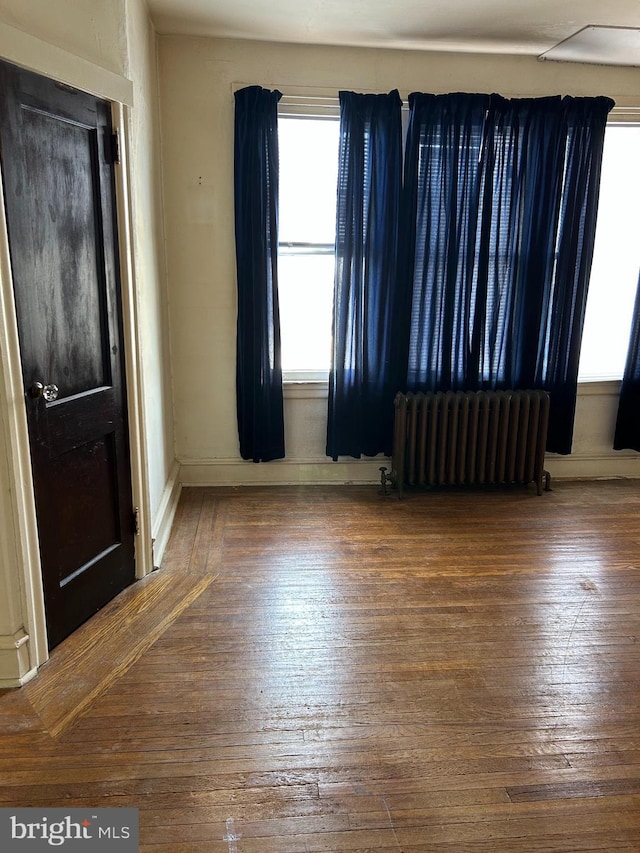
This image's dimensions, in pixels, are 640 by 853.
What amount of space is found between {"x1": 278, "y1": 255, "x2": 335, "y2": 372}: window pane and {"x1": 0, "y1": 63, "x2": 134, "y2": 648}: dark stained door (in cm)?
157

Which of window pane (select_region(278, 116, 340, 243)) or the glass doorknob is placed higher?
window pane (select_region(278, 116, 340, 243))

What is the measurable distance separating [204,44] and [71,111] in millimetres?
1751

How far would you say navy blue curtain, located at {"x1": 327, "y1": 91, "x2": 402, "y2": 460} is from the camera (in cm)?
369

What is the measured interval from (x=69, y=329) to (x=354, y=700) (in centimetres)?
175

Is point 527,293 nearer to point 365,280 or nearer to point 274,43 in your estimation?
point 365,280

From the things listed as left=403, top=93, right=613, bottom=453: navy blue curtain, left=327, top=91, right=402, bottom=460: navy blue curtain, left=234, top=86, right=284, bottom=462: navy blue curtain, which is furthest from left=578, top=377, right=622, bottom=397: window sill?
left=234, top=86, right=284, bottom=462: navy blue curtain

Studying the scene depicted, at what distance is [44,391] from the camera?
7.29ft

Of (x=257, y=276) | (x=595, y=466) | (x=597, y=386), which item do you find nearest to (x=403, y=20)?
(x=257, y=276)

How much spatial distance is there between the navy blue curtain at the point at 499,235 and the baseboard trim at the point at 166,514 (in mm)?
1713

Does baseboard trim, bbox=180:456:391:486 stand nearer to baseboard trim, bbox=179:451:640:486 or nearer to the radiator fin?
baseboard trim, bbox=179:451:640:486

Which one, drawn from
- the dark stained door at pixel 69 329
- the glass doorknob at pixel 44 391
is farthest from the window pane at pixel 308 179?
the glass doorknob at pixel 44 391

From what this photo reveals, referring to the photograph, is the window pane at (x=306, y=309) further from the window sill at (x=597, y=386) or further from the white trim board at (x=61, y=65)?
the window sill at (x=597, y=386)

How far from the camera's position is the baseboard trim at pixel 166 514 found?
3195 mm

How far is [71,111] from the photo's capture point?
7.49 ft
